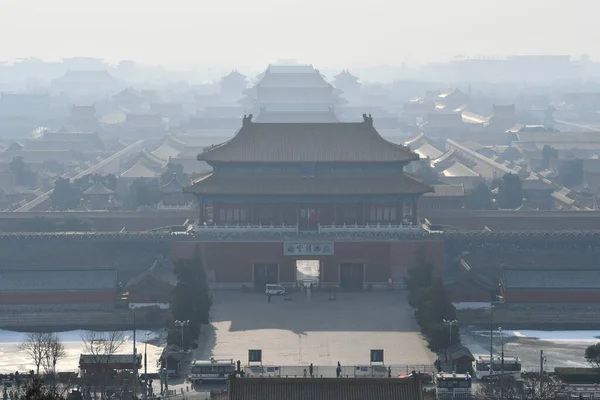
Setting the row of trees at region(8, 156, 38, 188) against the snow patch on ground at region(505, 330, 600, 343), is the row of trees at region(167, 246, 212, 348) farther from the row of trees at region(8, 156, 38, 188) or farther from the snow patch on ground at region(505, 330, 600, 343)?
the row of trees at region(8, 156, 38, 188)

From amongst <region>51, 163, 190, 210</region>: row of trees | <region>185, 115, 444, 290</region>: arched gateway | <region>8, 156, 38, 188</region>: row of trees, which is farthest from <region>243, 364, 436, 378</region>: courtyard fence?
<region>8, 156, 38, 188</region>: row of trees

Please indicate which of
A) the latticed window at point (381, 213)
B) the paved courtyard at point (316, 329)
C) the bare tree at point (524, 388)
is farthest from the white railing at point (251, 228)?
the bare tree at point (524, 388)

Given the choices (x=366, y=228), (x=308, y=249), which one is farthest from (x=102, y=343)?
(x=366, y=228)

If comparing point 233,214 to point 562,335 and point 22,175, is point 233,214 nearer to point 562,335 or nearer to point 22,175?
point 562,335

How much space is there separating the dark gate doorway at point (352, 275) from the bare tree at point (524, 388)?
1506cm

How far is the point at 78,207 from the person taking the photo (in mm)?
69688

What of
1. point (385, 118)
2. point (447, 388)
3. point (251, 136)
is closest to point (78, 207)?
point (251, 136)

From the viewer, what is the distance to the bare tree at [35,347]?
38931 mm

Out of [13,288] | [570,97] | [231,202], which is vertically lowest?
[13,288]

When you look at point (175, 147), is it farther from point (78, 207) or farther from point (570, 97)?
point (570, 97)

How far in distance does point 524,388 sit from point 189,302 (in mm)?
12692

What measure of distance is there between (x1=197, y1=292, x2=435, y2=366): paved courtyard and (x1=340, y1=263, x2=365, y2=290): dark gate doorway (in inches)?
46.0

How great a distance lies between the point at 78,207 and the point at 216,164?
17.3 m

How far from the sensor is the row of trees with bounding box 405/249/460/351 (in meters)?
42.4
